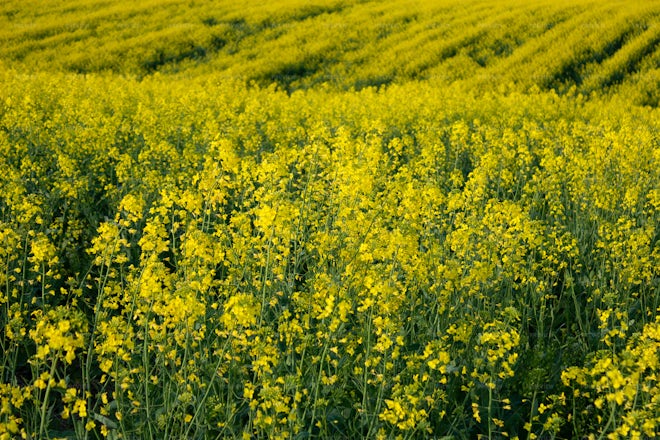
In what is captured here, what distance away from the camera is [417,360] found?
2.78 m

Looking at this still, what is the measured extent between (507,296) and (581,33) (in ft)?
44.4

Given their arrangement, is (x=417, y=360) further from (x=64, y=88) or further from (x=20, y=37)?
(x=20, y=37)

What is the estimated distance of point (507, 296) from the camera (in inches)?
148

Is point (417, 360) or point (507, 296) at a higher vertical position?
point (417, 360)

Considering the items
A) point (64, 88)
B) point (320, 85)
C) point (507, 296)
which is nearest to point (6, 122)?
point (64, 88)

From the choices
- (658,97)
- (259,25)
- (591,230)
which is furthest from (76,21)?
(591,230)

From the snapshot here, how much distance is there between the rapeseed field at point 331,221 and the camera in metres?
2.63

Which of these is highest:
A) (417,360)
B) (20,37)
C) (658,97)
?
(20,37)

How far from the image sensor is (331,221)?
462 cm

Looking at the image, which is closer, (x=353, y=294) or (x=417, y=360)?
(x=417, y=360)

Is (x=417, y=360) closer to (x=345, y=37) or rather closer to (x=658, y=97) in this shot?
(x=658, y=97)

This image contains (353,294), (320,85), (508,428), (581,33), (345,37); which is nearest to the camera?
(508,428)

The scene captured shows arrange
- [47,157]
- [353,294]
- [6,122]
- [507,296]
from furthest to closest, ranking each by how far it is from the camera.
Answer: [6,122]
[47,157]
[507,296]
[353,294]

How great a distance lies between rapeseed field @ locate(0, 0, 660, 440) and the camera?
263 centimetres
